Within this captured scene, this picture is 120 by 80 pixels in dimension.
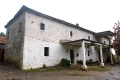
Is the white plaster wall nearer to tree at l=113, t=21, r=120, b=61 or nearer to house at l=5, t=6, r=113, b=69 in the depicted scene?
house at l=5, t=6, r=113, b=69

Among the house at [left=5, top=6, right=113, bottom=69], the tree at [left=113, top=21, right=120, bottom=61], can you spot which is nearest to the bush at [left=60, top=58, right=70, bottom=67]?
the house at [left=5, top=6, right=113, bottom=69]

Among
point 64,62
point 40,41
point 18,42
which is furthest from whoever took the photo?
point 64,62

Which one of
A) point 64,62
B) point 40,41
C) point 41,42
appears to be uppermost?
point 40,41

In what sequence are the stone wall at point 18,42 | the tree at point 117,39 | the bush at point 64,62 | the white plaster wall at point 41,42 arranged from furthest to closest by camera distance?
the tree at point 117,39
the bush at point 64,62
the stone wall at point 18,42
the white plaster wall at point 41,42

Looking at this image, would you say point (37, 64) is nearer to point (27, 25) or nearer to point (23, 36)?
point (23, 36)

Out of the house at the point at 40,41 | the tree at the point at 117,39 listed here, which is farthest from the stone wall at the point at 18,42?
the tree at the point at 117,39

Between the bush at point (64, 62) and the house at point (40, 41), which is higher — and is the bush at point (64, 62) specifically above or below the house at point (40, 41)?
below

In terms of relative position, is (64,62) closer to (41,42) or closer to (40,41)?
(41,42)

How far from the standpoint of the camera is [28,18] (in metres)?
9.60

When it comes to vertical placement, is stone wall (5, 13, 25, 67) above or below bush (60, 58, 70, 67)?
above

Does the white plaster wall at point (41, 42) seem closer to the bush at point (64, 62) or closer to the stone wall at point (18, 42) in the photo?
the bush at point (64, 62)

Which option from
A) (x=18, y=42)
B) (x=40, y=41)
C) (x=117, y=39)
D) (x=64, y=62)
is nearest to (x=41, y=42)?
(x=40, y=41)

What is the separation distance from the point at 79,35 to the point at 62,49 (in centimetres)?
469

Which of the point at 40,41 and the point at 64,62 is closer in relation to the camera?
the point at 40,41
